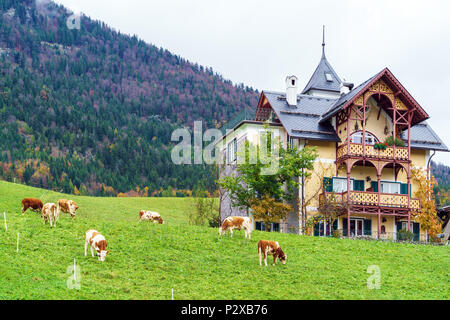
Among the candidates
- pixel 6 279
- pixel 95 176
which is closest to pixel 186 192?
pixel 95 176

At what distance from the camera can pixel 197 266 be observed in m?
26.1

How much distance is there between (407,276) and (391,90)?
21.0m

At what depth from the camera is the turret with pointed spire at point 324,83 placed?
2197 inches

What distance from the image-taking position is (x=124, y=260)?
2588 cm

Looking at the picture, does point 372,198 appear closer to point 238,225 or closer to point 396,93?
point 396,93

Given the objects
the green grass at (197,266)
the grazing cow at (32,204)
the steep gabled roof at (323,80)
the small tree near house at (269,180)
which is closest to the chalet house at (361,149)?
the small tree near house at (269,180)

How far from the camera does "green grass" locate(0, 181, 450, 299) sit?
22016 mm

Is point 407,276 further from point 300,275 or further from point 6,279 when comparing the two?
point 6,279

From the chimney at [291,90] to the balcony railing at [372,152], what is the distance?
5.88 metres

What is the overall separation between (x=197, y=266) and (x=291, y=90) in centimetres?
2566

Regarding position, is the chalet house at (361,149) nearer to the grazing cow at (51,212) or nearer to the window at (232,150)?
the window at (232,150)

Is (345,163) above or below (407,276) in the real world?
above

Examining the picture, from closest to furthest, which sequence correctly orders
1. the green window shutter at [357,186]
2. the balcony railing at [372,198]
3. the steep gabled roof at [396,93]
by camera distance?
the balcony railing at [372,198] → the steep gabled roof at [396,93] → the green window shutter at [357,186]
